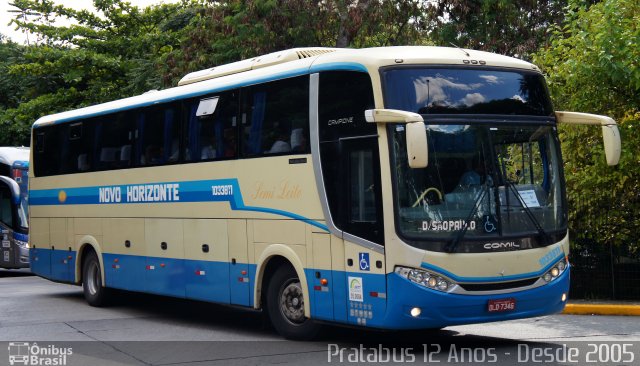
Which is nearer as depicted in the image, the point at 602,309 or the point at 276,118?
the point at 276,118

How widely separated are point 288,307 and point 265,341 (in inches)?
20.7

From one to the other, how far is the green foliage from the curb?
1851 millimetres

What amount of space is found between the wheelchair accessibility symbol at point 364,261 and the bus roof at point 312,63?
205 centimetres

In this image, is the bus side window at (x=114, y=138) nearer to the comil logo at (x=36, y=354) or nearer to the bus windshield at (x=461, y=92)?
the comil logo at (x=36, y=354)

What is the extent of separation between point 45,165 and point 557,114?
11221mm

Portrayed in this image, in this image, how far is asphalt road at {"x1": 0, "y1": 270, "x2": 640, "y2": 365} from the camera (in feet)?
35.8

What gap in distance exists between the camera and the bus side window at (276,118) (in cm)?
1220

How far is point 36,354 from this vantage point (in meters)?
11.9

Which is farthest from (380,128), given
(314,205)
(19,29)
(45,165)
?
(19,29)

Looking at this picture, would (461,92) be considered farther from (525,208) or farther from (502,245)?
(502,245)

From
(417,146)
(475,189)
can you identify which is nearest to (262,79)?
(475,189)

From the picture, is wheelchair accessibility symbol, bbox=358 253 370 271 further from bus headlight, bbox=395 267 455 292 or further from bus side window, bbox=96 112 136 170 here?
bus side window, bbox=96 112 136 170

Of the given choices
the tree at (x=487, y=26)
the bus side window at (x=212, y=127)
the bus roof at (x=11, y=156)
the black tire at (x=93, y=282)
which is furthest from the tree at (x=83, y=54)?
the bus side window at (x=212, y=127)

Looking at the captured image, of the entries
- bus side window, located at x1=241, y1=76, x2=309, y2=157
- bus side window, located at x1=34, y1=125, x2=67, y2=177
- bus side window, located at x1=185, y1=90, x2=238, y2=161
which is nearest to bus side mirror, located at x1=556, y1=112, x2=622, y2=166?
bus side window, located at x1=241, y1=76, x2=309, y2=157
